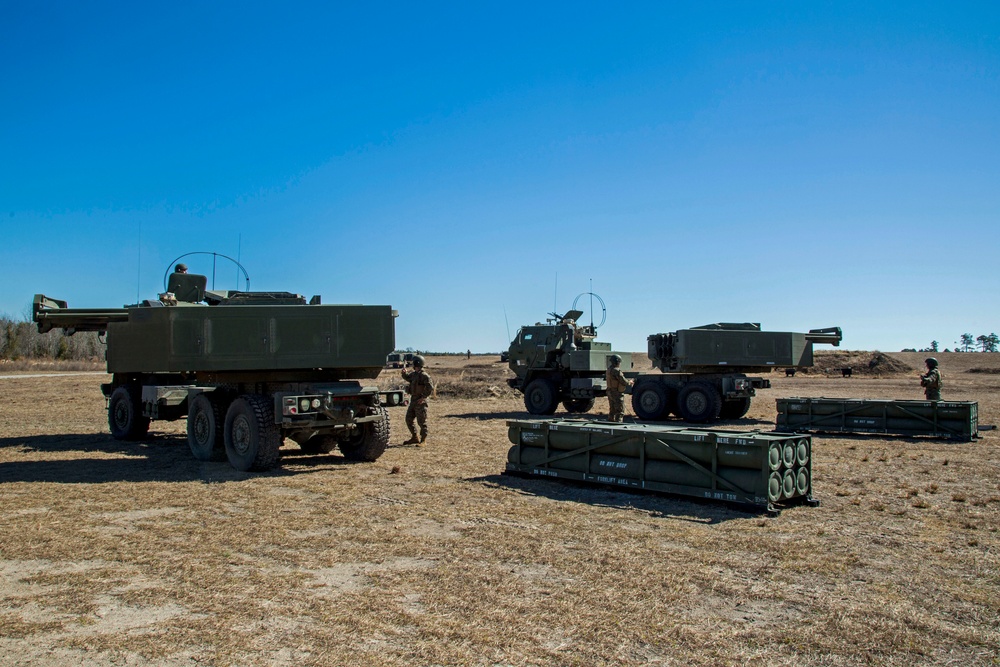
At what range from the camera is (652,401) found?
20469mm

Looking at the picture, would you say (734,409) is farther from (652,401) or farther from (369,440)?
(369,440)

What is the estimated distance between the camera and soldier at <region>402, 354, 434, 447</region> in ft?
46.0

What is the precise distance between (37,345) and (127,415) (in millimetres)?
59275

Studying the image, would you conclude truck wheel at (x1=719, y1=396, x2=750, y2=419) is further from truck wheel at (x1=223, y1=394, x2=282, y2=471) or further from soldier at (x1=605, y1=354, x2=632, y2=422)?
truck wheel at (x1=223, y1=394, x2=282, y2=471)

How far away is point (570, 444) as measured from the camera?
393 inches

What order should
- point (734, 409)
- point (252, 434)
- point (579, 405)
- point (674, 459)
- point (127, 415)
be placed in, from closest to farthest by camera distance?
1. point (674, 459)
2. point (252, 434)
3. point (127, 415)
4. point (734, 409)
5. point (579, 405)

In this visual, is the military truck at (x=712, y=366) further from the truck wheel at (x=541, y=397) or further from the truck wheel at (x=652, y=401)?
the truck wheel at (x=541, y=397)

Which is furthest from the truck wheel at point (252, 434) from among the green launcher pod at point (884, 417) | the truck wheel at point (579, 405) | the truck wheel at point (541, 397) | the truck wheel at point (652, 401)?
the truck wheel at point (579, 405)

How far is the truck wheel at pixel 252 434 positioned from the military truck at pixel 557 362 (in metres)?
11.7

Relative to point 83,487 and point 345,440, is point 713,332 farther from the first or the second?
point 83,487

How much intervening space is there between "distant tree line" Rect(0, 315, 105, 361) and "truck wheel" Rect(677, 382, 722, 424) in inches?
2196

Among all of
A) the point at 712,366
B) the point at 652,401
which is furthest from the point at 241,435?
the point at 712,366

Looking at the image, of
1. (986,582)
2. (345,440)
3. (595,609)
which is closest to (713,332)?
(345,440)

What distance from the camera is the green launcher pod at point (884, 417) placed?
15.6 m
